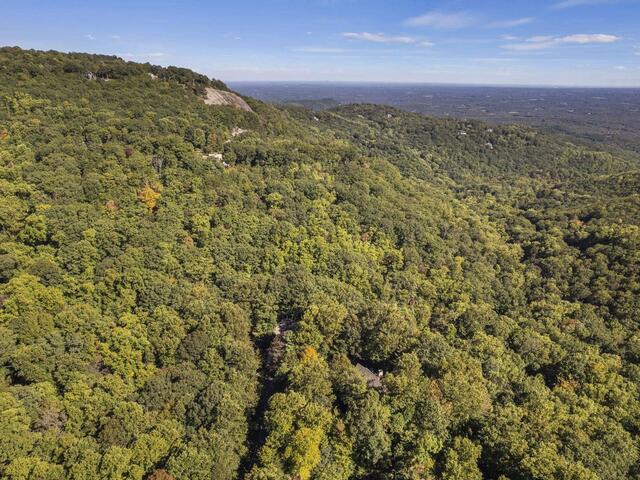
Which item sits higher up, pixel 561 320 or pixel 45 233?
pixel 45 233

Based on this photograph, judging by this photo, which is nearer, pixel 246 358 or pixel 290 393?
pixel 290 393

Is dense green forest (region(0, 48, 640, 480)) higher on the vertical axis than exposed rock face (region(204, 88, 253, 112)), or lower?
lower

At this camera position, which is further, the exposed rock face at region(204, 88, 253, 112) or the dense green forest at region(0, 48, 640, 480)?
the exposed rock face at region(204, 88, 253, 112)

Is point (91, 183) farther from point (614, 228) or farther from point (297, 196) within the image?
point (614, 228)

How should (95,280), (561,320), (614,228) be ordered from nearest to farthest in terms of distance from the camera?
1. (95,280)
2. (561,320)
3. (614,228)

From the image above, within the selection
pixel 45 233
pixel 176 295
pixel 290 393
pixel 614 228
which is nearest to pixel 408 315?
pixel 290 393

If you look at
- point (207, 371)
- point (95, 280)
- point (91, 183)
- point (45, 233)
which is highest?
point (91, 183)
